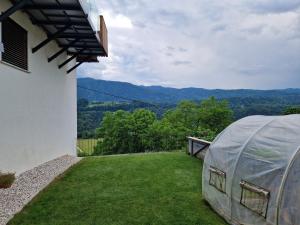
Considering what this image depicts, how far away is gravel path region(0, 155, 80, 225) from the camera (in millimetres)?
5730

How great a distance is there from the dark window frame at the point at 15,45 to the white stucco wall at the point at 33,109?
0.16 m

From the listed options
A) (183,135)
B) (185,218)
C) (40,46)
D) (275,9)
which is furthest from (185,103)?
(185,218)

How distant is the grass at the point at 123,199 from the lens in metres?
5.58

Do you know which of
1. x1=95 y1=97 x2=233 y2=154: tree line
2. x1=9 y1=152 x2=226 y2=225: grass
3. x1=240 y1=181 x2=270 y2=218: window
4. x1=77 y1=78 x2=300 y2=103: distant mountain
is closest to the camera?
x1=240 y1=181 x2=270 y2=218: window

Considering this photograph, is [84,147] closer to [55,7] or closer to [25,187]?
[25,187]

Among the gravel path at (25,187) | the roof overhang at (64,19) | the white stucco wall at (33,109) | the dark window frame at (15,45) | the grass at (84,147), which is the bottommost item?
the grass at (84,147)

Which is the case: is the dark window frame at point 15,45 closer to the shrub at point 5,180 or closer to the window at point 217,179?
the shrub at point 5,180

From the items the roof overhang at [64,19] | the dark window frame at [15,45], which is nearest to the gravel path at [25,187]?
the dark window frame at [15,45]

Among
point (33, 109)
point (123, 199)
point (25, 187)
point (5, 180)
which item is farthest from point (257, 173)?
point (33, 109)

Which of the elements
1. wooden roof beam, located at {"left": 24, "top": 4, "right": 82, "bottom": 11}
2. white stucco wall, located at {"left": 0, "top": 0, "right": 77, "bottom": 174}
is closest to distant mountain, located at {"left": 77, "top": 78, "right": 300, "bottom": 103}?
white stucco wall, located at {"left": 0, "top": 0, "right": 77, "bottom": 174}

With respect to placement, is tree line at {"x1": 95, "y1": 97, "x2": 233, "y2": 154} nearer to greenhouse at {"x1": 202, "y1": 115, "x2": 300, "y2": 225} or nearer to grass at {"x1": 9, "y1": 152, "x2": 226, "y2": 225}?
grass at {"x1": 9, "y1": 152, "x2": 226, "y2": 225}

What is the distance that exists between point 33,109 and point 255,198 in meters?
6.89

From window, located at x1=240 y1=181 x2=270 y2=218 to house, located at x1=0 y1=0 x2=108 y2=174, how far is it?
5.19 meters

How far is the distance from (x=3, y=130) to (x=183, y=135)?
12306mm
